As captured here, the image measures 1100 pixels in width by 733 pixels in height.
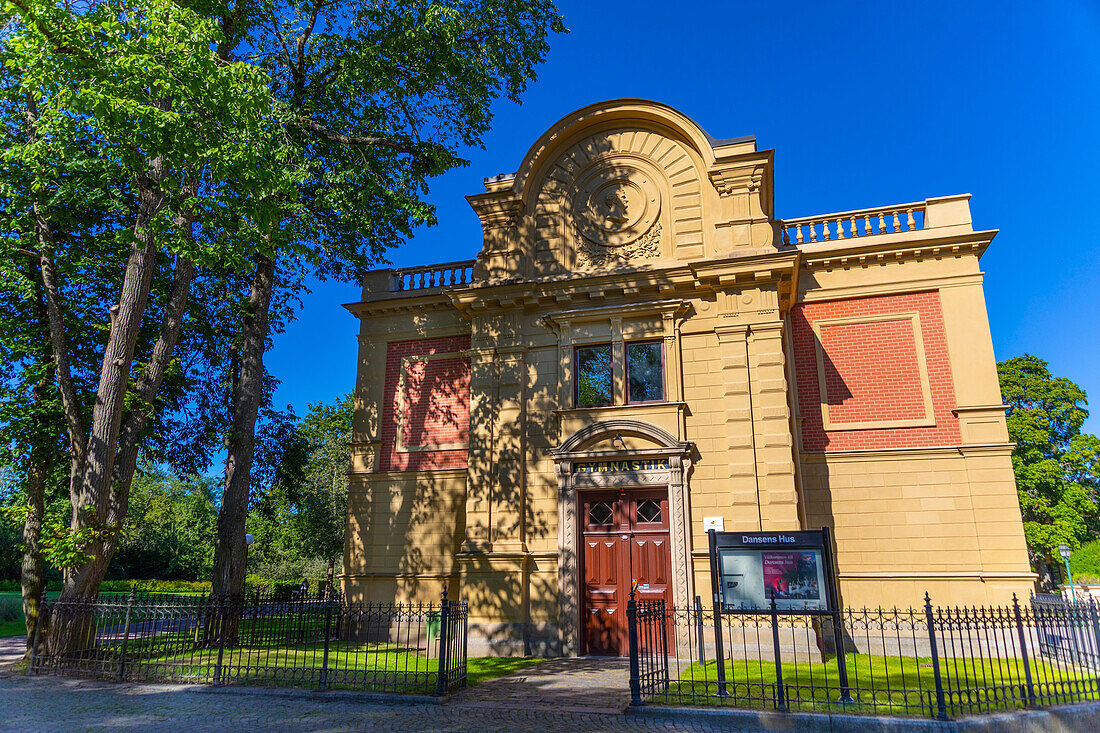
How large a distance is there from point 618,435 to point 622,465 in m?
0.67

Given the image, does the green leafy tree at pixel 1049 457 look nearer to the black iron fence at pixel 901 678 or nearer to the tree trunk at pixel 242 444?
the black iron fence at pixel 901 678

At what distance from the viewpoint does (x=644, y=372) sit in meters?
15.4

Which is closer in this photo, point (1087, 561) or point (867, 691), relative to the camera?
point (867, 691)

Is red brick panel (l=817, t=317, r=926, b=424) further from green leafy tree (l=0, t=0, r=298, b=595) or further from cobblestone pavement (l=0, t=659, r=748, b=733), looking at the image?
green leafy tree (l=0, t=0, r=298, b=595)

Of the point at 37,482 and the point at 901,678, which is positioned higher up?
the point at 37,482

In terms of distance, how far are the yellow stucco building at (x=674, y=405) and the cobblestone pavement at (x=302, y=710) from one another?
391cm

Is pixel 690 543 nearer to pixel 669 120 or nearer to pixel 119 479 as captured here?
pixel 669 120

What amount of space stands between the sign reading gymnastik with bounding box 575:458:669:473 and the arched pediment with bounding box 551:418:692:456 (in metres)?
0.34

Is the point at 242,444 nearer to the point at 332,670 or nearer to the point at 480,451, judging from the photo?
the point at 480,451

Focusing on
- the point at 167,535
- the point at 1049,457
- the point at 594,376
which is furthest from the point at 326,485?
the point at 1049,457

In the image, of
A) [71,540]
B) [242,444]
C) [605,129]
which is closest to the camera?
[71,540]

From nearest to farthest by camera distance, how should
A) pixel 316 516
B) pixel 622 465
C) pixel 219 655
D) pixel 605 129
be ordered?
pixel 219 655
pixel 622 465
pixel 605 129
pixel 316 516

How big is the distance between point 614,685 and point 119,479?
1047cm

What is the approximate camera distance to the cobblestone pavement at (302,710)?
8.17 metres
